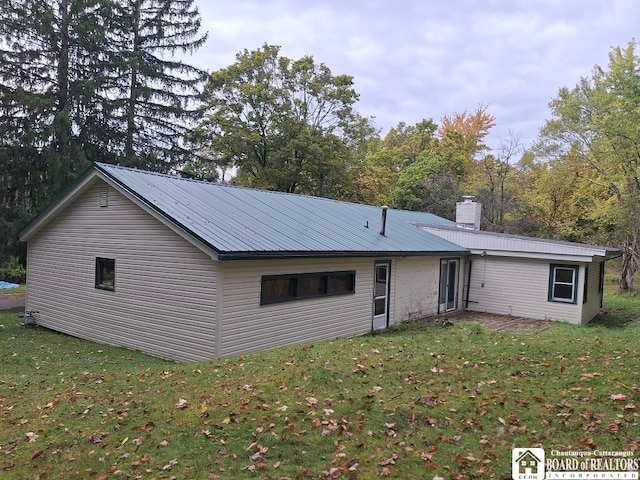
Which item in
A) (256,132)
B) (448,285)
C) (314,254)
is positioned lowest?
(448,285)

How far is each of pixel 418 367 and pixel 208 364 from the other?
3.53m

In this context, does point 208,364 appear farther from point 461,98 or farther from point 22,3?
point 461,98

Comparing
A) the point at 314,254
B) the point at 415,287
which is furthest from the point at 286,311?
the point at 415,287

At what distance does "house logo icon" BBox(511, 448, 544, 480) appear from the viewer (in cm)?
411

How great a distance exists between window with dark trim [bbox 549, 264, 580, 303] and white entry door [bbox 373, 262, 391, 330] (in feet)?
19.7

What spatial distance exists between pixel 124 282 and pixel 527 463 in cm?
949

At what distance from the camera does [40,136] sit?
1912cm

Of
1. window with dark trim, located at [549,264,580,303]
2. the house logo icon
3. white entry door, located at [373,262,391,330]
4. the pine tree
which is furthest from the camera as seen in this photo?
the pine tree

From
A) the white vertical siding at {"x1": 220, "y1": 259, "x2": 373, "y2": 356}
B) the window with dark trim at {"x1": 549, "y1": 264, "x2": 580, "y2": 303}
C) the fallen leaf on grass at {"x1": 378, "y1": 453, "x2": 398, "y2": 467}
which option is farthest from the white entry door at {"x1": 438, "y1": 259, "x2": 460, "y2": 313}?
the fallen leaf on grass at {"x1": 378, "y1": 453, "x2": 398, "y2": 467}

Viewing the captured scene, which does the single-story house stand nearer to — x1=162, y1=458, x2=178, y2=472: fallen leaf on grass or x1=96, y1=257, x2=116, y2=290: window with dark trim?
x1=96, y1=257, x2=116, y2=290: window with dark trim

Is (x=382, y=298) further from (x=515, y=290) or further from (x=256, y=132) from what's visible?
(x=256, y=132)

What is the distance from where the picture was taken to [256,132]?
30406 mm

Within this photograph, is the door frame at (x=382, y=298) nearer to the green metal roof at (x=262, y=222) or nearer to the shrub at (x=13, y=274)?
the green metal roof at (x=262, y=222)

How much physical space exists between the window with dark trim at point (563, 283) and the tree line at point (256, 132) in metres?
9.64
